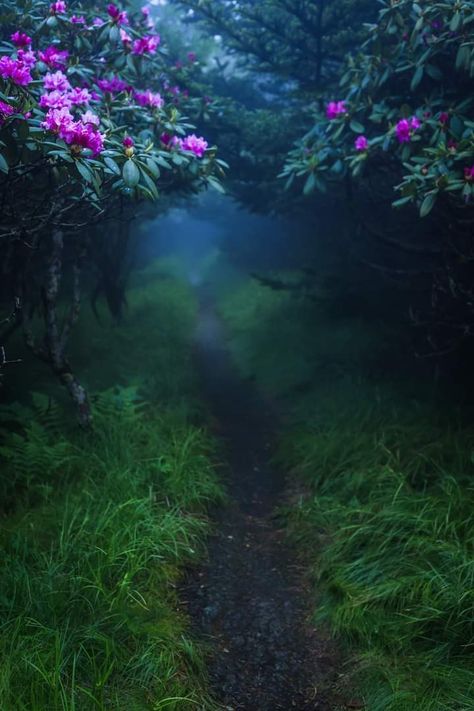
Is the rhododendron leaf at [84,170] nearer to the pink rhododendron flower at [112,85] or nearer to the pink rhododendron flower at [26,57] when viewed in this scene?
the pink rhododendron flower at [26,57]

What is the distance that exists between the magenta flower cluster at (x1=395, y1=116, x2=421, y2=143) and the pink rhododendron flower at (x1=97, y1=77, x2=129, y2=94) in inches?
99.3

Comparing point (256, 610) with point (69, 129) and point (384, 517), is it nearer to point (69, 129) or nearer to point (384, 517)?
point (384, 517)

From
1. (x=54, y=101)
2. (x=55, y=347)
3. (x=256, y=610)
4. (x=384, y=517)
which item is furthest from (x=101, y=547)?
(x=54, y=101)

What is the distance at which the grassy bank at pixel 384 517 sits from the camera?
3121mm

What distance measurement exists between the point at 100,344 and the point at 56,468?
378 cm

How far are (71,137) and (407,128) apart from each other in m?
3.00

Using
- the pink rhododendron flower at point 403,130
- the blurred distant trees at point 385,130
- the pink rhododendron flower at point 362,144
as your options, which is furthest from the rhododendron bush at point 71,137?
the pink rhododendron flower at point 403,130

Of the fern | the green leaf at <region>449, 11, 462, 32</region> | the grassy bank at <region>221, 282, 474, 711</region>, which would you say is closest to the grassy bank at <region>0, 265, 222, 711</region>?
the fern

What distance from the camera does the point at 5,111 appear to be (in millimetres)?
3324

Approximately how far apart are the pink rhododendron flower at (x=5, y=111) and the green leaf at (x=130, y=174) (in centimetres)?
73

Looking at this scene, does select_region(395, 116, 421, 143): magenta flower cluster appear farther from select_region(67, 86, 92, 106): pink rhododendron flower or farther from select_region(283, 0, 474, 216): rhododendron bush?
select_region(67, 86, 92, 106): pink rhododendron flower

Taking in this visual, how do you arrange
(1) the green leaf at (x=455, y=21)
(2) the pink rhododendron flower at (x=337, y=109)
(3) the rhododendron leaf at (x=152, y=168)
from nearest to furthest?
1. (3) the rhododendron leaf at (x=152, y=168)
2. (1) the green leaf at (x=455, y=21)
3. (2) the pink rhododendron flower at (x=337, y=109)

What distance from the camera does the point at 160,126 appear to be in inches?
201

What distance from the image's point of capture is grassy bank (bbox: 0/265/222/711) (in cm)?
283
